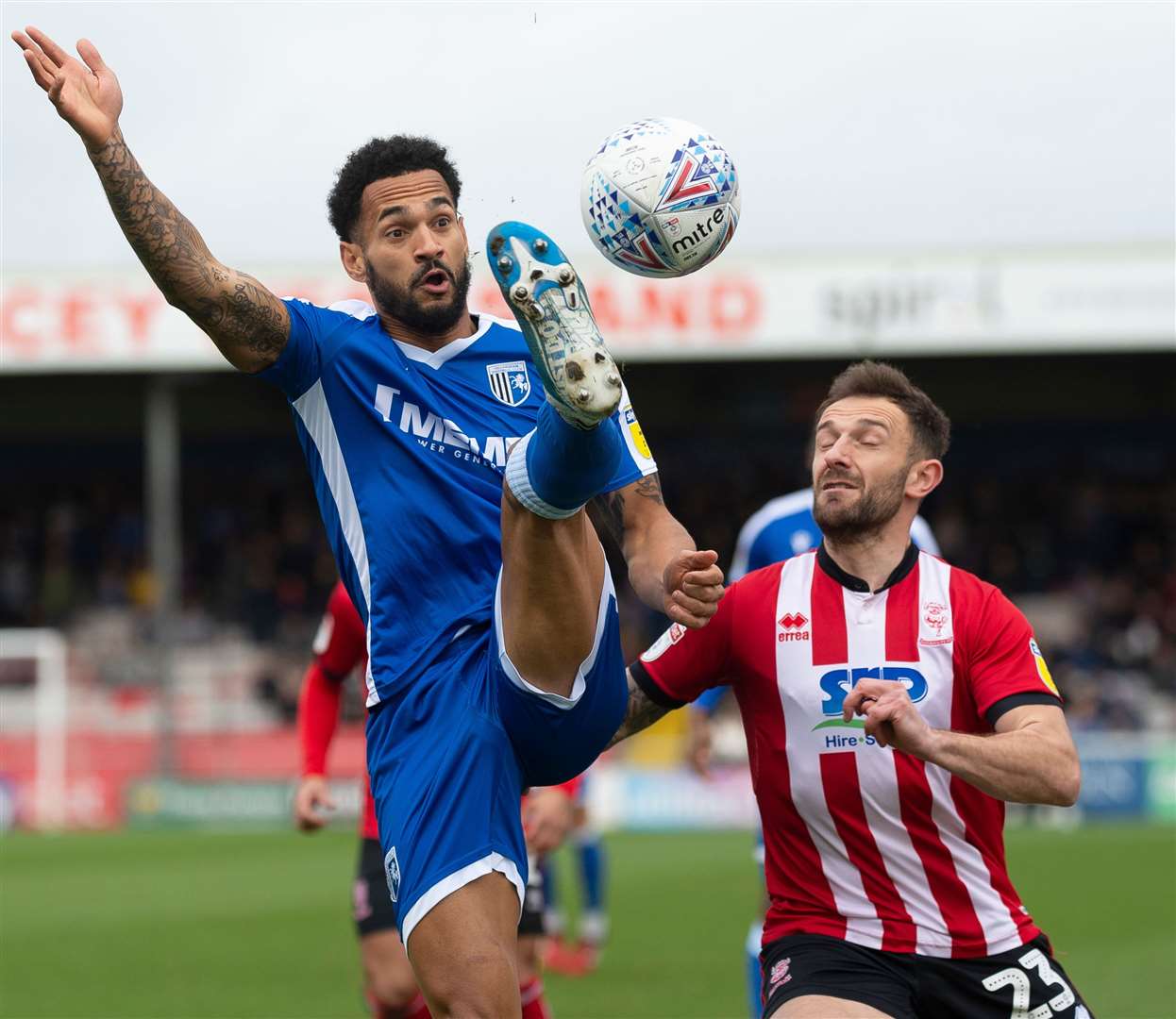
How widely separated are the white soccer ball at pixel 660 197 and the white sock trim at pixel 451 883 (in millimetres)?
1423

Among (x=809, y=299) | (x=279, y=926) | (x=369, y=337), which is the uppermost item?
(x=809, y=299)

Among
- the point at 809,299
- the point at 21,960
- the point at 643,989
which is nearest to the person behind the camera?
the point at 643,989

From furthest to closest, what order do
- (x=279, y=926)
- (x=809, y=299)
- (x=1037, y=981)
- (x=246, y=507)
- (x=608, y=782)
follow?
1. (x=246, y=507)
2. (x=809, y=299)
3. (x=608, y=782)
4. (x=279, y=926)
5. (x=1037, y=981)

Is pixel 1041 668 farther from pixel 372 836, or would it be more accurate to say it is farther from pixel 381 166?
pixel 372 836

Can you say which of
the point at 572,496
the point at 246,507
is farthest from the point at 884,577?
the point at 246,507

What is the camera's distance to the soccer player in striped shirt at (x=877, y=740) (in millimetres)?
3953

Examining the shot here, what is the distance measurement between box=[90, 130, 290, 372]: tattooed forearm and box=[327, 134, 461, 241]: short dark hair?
0.43 metres

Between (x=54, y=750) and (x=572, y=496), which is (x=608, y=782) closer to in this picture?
(x=54, y=750)

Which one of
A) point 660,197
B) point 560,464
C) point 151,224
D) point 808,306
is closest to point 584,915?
point 660,197

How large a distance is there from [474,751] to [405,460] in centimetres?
72

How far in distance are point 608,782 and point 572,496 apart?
644 inches

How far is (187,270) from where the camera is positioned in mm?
4027

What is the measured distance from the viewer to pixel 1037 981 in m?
3.99

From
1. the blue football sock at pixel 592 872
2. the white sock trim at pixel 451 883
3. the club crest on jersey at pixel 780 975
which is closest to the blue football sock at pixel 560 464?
the white sock trim at pixel 451 883
